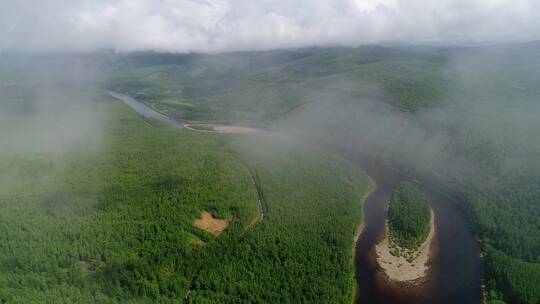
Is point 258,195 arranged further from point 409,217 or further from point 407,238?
point 409,217

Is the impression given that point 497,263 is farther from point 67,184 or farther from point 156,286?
point 67,184

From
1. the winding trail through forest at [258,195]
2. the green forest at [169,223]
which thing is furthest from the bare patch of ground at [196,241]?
the winding trail through forest at [258,195]

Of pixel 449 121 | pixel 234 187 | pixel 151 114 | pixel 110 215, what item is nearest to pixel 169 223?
pixel 110 215

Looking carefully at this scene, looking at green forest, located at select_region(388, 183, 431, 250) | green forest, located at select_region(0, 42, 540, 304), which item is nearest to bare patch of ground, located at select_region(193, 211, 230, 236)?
green forest, located at select_region(0, 42, 540, 304)

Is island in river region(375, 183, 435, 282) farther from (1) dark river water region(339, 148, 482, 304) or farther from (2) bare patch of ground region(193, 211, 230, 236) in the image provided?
(2) bare patch of ground region(193, 211, 230, 236)

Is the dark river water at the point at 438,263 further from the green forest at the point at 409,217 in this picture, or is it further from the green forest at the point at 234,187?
the green forest at the point at 234,187

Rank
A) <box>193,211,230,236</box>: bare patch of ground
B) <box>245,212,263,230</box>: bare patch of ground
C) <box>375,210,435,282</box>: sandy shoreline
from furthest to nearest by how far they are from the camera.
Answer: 1. <box>245,212,263,230</box>: bare patch of ground
2. <box>193,211,230,236</box>: bare patch of ground
3. <box>375,210,435,282</box>: sandy shoreline

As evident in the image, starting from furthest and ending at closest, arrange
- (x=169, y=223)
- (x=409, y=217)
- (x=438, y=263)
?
1. (x=409, y=217)
2. (x=169, y=223)
3. (x=438, y=263)
